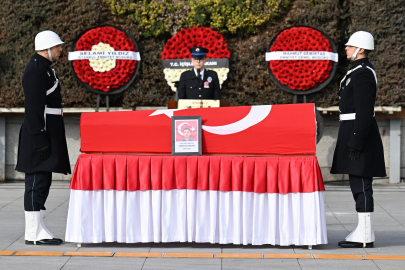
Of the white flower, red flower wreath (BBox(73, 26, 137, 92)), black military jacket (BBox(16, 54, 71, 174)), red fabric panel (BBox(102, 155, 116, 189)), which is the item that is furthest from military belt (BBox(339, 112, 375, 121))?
the white flower

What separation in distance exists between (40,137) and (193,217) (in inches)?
63.8

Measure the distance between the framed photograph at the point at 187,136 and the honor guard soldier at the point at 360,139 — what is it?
139 centimetres

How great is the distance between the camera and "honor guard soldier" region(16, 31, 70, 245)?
17.1ft

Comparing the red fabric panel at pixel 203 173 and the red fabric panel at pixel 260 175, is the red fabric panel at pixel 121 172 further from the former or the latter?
the red fabric panel at pixel 260 175

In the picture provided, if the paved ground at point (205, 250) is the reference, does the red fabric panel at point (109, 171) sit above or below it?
above

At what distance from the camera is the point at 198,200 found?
514 centimetres

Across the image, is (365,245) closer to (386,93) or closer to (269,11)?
(386,93)

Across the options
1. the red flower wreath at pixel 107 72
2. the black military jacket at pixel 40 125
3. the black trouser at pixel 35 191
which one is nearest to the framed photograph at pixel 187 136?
the black military jacket at pixel 40 125

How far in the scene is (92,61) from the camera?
32.3 ft

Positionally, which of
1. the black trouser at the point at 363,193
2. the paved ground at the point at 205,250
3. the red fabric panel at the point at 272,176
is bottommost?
the paved ground at the point at 205,250

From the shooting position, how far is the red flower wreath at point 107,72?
9.83m

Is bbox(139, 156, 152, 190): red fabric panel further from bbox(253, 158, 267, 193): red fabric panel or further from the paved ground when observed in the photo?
bbox(253, 158, 267, 193): red fabric panel

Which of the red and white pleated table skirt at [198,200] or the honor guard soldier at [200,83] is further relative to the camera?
the honor guard soldier at [200,83]

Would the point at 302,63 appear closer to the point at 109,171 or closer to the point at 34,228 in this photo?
the point at 109,171
